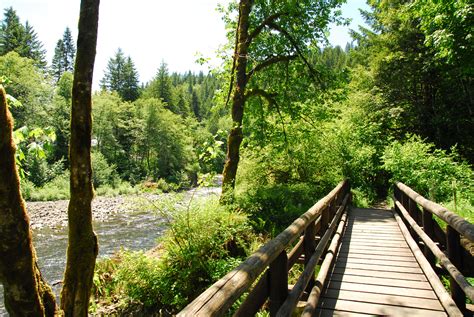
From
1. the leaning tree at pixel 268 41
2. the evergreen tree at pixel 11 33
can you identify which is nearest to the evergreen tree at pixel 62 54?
the evergreen tree at pixel 11 33

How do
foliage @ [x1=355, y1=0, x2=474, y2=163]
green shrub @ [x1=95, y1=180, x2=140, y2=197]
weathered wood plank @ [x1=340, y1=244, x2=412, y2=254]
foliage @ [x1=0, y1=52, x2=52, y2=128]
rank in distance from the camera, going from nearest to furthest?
weathered wood plank @ [x1=340, y1=244, x2=412, y2=254] < foliage @ [x1=355, y1=0, x2=474, y2=163] < foliage @ [x1=0, y1=52, x2=52, y2=128] < green shrub @ [x1=95, y1=180, x2=140, y2=197]

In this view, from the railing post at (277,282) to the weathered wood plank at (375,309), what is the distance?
132cm

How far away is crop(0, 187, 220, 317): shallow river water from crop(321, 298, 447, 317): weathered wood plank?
6.04m

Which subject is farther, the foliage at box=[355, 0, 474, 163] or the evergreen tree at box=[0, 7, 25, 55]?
the evergreen tree at box=[0, 7, 25, 55]

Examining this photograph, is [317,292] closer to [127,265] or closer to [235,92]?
[127,265]

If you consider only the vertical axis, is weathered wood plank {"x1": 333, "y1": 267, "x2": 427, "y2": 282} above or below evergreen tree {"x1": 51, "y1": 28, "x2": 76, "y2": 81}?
below

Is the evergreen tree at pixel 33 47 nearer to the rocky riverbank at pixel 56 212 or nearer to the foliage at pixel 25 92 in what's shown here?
the foliage at pixel 25 92

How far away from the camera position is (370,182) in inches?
611

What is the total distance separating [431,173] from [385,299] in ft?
24.2

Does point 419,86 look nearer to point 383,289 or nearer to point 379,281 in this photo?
point 379,281

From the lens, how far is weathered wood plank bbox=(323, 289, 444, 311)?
3.89m

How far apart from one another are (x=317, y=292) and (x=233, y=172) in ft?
24.5

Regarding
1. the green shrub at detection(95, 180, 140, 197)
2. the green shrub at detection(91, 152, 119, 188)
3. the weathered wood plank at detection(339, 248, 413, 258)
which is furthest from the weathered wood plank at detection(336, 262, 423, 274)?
the green shrub at detection(91, 152, 119, 188)

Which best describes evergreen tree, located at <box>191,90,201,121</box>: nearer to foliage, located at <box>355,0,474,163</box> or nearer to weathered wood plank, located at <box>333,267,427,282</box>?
foliage, located at <box>355,0,474,163</box>
